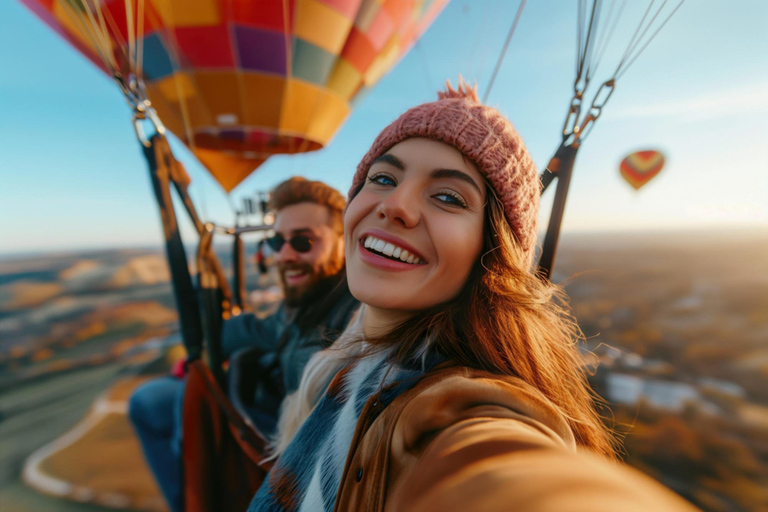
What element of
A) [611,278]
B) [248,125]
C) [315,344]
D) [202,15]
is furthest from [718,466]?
[611,278]

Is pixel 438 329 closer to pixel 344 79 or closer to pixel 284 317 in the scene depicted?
pixel 284 317

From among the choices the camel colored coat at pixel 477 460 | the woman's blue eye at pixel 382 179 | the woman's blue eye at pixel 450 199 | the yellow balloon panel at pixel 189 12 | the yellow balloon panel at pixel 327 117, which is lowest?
the camel colored coat at pixel 477 460

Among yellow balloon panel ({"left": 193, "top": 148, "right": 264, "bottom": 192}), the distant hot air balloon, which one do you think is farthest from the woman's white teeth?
yellow balloon panel ({"left": 193, "top": 148, "right": 264, "bottom": 192})

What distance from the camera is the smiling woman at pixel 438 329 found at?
0.54m

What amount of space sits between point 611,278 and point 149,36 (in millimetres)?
42595

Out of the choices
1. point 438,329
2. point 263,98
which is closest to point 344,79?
point 263,98

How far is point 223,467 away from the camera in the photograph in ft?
5.14

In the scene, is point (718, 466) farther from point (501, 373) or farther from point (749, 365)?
point (749, 365)

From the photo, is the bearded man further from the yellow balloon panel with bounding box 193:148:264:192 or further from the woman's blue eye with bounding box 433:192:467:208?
the yellow balloon panel with bounding box 193:148:264:192

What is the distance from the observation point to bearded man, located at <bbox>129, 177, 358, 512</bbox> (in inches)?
71.5

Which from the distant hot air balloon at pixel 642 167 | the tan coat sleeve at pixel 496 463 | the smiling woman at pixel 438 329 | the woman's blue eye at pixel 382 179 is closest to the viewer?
the tan coat sleeve at pixel 496 463

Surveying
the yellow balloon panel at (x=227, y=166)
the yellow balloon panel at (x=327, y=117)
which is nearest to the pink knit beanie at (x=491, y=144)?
the yellow balloon panel at (x=327, y=117)

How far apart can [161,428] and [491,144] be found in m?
2.16

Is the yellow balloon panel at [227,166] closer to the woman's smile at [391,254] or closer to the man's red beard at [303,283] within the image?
the man's red beard at [303,283]
